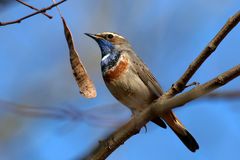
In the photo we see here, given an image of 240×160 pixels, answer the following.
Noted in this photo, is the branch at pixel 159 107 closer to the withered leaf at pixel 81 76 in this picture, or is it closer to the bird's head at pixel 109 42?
the withered leaf at pixel 81 76

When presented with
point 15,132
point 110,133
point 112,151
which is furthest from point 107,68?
point 110,133

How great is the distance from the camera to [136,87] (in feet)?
17.7

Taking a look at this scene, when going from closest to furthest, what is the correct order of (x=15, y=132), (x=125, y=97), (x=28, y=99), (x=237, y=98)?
(x=237, y=98) < (x=125, y=97) < (x=15, y=132) < (x=28, y=99)

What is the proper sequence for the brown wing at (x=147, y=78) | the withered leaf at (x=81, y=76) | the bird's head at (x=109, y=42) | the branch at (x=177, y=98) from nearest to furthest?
the branch at (x=177, y=98)
the withered leaf at (x=81, y=76)
the brown wing at (x=147, y=78)
the bird's head at (x=109, y=42)

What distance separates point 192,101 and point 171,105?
104 millimetres

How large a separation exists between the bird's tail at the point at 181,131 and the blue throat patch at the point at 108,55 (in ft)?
2.87

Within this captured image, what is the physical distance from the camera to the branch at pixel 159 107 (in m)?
2.10

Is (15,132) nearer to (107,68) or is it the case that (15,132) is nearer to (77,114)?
(107,68)

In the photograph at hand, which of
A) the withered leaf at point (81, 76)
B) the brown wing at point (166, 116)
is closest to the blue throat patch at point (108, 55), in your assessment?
the brown wing at point (166, 116)

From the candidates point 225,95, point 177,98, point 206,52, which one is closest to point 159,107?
point 177,98

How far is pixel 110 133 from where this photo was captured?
217cm

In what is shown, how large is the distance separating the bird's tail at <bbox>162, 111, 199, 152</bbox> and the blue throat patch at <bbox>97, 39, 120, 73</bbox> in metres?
0.88

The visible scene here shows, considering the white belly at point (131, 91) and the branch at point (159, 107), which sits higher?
the branch at point (159, 107)

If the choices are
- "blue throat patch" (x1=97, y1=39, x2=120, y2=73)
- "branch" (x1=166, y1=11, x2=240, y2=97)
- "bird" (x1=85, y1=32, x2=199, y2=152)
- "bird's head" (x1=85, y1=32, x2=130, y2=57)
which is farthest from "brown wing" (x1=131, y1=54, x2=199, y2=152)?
"branch" (x1=166, y1=11, x2=240, y2=97)
